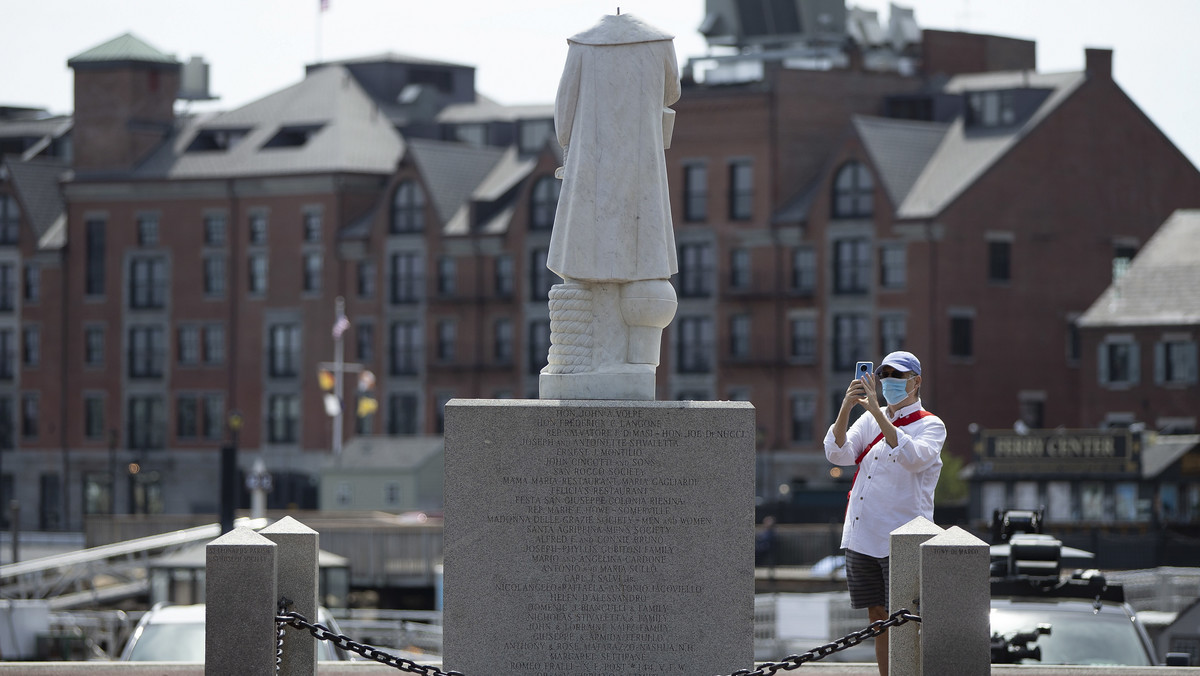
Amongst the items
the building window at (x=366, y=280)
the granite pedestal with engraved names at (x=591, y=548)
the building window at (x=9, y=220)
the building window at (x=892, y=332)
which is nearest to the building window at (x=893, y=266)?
the building window at (x=892, y=332)

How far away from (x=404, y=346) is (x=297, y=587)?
75858 millimetres

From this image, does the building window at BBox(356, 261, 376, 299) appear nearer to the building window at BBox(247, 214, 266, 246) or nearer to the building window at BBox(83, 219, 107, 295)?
the building window at BBox(247, 214, 266, 246)

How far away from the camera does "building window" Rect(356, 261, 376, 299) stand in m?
91.3

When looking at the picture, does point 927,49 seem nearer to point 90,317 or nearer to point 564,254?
point 90,317

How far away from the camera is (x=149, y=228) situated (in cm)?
9494

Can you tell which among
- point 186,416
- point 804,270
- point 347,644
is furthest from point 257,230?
point 347,644

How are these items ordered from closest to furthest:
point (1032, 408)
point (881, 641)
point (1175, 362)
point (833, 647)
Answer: point (833, 647)
point (881, 641)
point (1175, 362)
point (1032, 408)

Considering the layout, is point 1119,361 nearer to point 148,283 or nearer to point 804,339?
point 804,339

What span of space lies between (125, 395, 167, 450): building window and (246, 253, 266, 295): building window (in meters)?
6.35

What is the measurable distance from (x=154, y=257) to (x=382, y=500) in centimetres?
1993

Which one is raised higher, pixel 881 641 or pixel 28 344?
pixel 28 344

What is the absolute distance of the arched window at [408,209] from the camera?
9062cm

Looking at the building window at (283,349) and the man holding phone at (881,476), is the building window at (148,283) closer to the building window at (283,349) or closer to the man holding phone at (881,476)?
the building window at (283,349)

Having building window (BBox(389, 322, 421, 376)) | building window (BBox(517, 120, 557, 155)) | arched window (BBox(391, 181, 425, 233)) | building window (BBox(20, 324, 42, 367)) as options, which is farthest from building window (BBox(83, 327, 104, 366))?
building window (BBox(517, 120, 557, 155))
